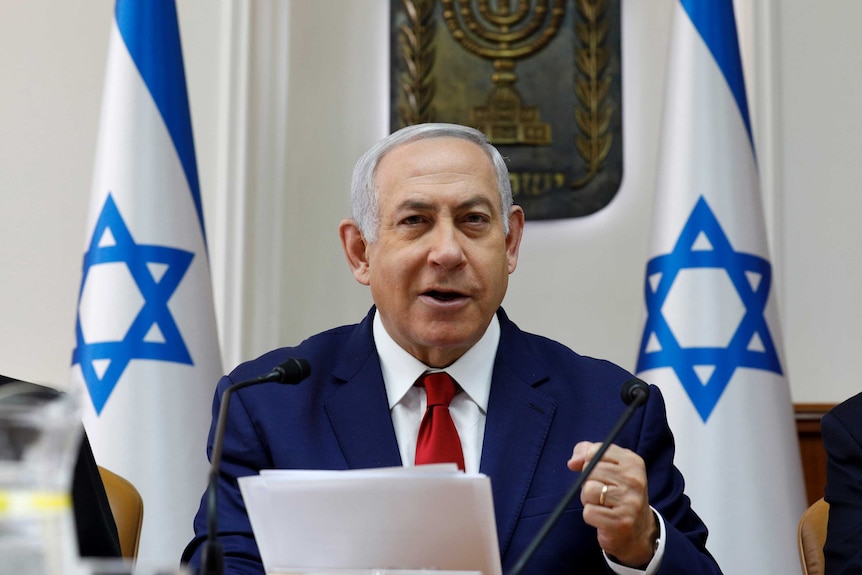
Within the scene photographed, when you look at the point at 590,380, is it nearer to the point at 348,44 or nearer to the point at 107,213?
the point at 107,213

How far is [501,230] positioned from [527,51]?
228 centimetres

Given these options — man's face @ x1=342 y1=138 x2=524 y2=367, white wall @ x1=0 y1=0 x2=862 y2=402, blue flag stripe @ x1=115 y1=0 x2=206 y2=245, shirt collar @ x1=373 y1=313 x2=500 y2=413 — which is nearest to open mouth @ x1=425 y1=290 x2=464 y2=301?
man's face @ x1=342 y1=138 x2=524 y2=367

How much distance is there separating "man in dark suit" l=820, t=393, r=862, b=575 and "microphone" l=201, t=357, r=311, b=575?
116 centimetres

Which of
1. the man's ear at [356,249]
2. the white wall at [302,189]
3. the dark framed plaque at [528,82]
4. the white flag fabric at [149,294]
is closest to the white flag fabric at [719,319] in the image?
the white wall at [302,189]

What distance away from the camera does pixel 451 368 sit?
101 inches

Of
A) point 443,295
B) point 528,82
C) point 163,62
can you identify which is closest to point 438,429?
point 443,295

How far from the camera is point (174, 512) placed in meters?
3.53

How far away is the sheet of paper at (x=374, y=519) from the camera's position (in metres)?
1.73

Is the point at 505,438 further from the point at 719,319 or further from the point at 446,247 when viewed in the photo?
the point at 719,319

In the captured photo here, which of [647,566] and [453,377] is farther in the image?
[453,377]

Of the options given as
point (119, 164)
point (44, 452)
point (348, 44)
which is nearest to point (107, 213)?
point (119, 164)

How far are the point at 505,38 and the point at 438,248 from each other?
243cm

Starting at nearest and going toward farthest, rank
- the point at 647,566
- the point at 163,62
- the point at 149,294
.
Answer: the point at 647,566 → the point at 149,294 → the point at 163,62

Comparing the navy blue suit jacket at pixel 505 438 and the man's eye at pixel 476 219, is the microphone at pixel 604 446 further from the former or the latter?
the man's eye at pixel 476 219
